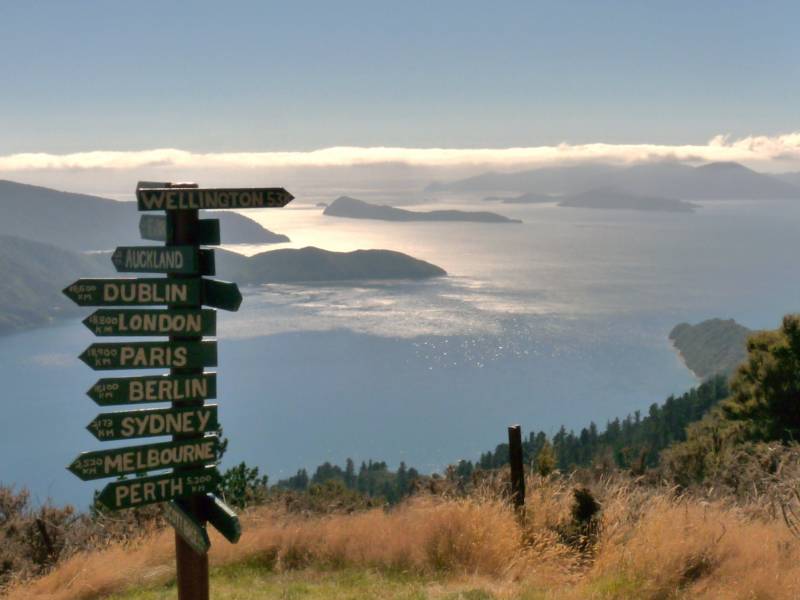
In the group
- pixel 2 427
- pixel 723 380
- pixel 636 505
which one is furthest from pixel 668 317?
pixel 636 505

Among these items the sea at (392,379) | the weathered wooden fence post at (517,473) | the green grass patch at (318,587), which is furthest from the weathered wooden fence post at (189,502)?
the sea at (392,379)

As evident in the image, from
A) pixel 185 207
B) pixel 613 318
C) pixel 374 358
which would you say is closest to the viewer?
pixel 185 207

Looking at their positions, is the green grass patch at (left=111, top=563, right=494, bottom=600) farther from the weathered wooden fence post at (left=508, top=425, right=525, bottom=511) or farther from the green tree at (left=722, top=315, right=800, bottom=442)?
the green tree at (left=722, top=315, right=800, bottom=442)

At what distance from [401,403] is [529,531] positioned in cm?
10378

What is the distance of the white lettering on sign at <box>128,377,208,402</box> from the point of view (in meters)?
4.67

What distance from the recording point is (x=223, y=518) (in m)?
4.73

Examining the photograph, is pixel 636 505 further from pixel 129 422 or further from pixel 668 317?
pixel 668 317

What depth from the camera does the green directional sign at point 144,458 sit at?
177 inches

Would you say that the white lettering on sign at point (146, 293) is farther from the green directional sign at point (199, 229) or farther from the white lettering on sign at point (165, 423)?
the white lettering on sign at point (165, 423)

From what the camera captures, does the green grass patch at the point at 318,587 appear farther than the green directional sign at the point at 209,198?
Yes

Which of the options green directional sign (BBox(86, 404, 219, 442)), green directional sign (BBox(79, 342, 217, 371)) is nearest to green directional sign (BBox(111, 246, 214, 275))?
green directional sign (BBox(79, 342, 217, 371))

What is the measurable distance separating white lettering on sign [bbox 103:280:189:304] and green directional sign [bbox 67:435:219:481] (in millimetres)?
889

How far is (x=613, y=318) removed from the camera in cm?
15888

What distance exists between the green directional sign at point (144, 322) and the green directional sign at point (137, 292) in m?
0.06
